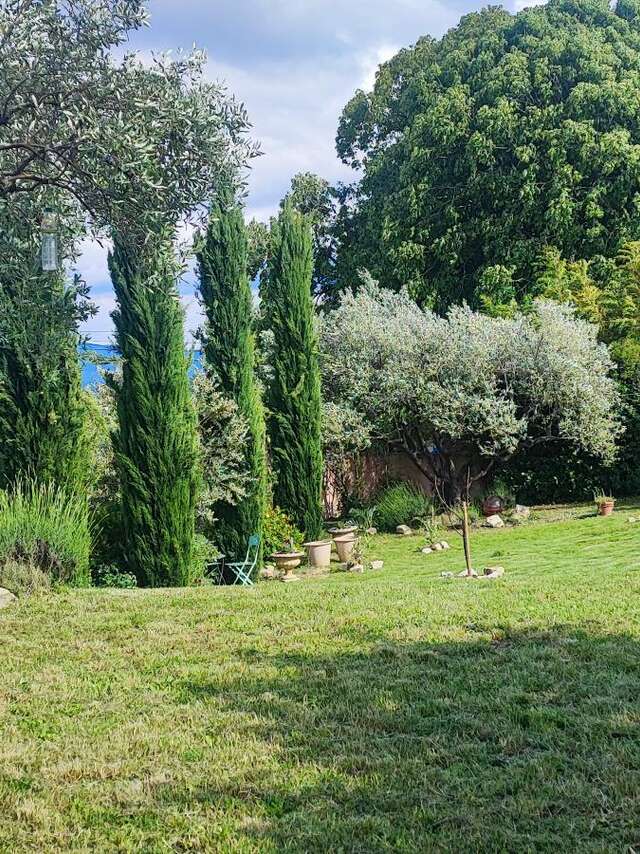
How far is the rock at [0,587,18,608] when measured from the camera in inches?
299

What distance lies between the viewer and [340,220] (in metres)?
27.1

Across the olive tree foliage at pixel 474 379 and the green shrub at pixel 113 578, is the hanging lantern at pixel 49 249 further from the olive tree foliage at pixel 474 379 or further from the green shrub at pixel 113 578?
the olive tree foliage at pixel 474 379

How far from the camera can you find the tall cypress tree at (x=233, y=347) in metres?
12.0

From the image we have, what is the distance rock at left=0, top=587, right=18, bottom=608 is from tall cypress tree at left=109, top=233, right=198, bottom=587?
7.47ft

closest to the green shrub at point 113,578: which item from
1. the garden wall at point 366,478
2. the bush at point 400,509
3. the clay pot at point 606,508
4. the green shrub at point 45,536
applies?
the green shrub at point 45,536

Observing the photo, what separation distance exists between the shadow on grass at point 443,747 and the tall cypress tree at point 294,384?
8.31m

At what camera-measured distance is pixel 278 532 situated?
13.1 m

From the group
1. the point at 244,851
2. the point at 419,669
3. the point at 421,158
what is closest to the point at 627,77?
the point at 421,158

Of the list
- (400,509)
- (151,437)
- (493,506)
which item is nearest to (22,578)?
(151,437)

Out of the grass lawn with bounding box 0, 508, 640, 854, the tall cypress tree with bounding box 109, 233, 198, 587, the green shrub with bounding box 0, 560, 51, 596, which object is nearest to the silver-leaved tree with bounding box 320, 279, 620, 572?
the tall cypress tree with bounding box 109, 233, 198, 587

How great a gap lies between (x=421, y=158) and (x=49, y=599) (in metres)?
18.5

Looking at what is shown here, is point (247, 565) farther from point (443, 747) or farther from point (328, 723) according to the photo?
point (443, 747)

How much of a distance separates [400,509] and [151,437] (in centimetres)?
676

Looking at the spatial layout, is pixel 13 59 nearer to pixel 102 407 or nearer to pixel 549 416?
pixel 102 407
